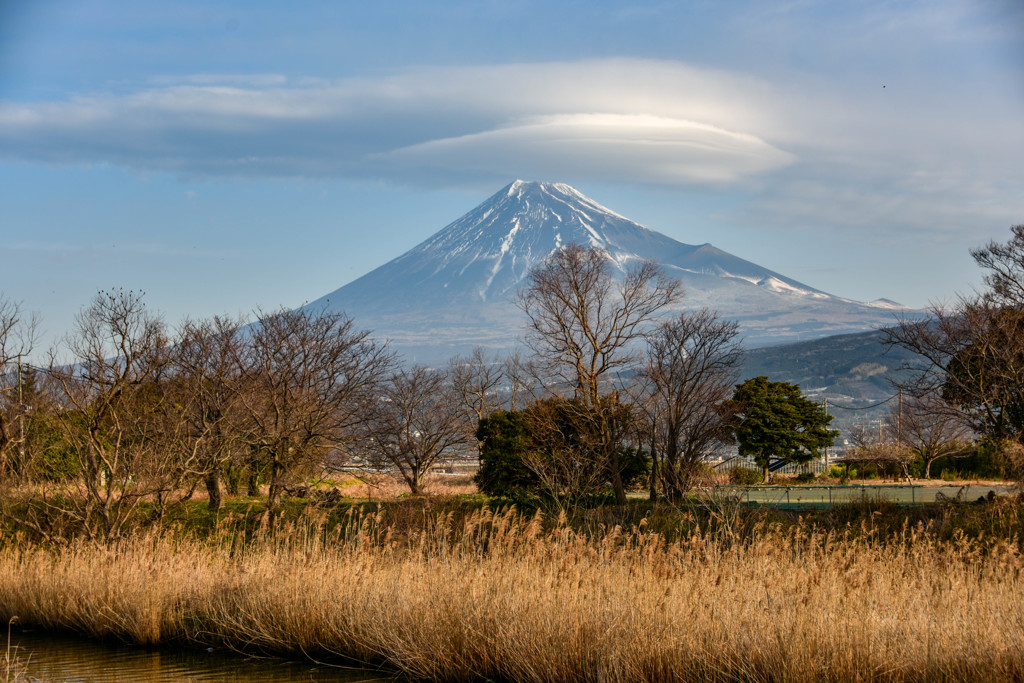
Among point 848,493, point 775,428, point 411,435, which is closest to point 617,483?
point 848,493

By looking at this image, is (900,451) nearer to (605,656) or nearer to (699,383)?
(699,383)

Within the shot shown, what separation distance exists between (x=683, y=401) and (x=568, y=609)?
15.2 m

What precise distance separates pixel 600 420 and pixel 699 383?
112 inches

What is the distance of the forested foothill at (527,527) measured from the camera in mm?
7871

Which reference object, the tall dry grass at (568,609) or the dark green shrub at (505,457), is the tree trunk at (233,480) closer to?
the dark green shrub at (505,457)

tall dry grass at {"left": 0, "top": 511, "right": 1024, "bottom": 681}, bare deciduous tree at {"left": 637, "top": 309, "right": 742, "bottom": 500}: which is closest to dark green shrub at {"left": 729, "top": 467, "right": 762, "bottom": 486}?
bare deciduous tree at {"left": 637, "top": 309, "right": 742, "bottom": 500}

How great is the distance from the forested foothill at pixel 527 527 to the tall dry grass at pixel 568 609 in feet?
0.10

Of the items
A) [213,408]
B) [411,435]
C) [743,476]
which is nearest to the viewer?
[213,408]

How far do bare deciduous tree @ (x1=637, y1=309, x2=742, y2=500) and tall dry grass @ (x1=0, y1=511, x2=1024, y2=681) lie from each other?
12.4 meters

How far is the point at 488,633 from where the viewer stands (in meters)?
8.87

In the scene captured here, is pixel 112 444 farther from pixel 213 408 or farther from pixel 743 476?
pixel 743 476

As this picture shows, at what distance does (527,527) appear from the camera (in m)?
11.6

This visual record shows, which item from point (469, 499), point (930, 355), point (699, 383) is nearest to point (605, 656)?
point (469, 499)

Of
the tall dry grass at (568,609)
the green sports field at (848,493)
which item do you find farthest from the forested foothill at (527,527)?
the green sports field at (848,493)
